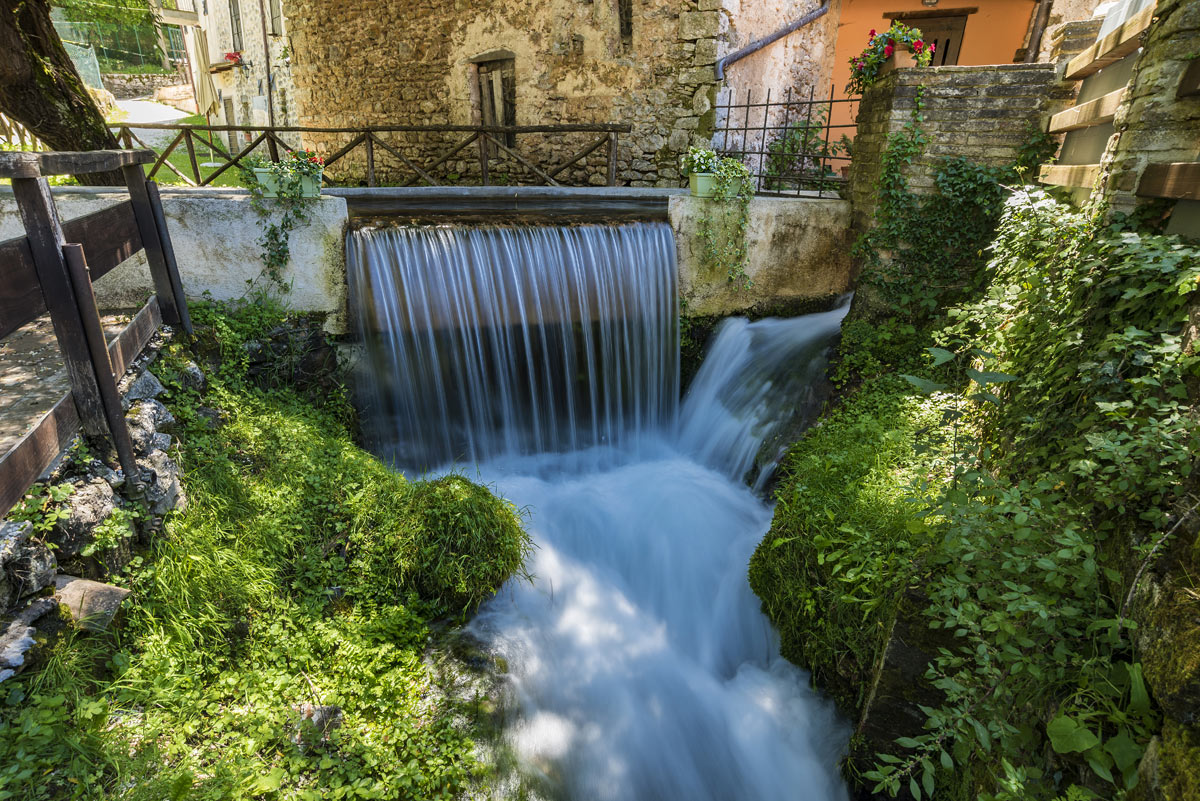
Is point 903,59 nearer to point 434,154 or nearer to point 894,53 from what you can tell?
point 894,53

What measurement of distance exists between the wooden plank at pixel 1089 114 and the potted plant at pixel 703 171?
2.72 metres

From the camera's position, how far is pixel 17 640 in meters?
2.53

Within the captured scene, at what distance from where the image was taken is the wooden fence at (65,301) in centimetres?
247

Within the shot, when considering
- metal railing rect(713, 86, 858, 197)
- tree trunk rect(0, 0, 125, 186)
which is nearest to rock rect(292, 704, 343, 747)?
tree trunk rect(0, 0, 125, 186)

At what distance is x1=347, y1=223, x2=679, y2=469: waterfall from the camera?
551 centimetres

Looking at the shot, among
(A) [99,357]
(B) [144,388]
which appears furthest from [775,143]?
(A) [99,357]

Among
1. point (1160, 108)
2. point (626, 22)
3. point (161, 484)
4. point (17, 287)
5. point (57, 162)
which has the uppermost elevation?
point (626, 22)

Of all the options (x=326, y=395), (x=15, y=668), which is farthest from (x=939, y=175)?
(x=15, y=668)

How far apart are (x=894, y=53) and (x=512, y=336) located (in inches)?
161

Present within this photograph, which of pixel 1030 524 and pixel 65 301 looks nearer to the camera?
pixel 1030 524

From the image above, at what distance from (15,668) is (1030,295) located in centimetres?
518

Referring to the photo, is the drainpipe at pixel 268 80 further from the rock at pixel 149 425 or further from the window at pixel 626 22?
the rock at pixel 149 425

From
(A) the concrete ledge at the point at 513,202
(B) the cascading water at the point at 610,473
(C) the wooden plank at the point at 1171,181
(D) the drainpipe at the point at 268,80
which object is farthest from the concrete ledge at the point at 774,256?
(D) the drainpipe at the point at 268,80

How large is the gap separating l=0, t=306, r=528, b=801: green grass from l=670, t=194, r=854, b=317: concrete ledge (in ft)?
11.1
